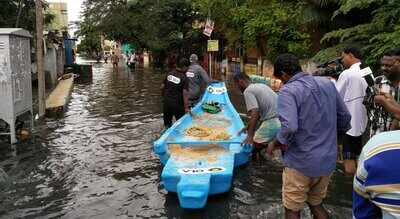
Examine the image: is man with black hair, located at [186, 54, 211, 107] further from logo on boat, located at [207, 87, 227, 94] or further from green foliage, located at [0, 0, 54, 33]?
green foliage, located at [0, 0, 54, 33]

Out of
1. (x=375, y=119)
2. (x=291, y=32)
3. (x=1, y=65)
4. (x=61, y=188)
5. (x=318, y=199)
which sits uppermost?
(x=291, y=32)

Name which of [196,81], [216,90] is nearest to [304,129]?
[196,81]

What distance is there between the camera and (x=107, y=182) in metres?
7.83

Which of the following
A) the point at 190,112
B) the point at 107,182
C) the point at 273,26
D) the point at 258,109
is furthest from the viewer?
the point at 273,26

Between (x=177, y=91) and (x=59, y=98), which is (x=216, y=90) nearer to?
(x=177, y=91)

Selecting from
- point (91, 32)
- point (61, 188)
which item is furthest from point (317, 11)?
point (91, 32)

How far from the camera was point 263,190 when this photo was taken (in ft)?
23.6

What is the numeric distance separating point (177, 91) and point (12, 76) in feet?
12.2

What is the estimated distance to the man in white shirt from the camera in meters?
6.38

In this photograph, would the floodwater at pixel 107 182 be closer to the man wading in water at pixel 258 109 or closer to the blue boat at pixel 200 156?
the blue boat at pixel 200 156

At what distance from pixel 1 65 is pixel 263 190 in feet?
21.0

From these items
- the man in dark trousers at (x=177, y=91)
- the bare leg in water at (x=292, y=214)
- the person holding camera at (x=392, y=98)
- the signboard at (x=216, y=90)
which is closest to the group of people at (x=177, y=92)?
the man in dark trousers at (x=177, y=91)

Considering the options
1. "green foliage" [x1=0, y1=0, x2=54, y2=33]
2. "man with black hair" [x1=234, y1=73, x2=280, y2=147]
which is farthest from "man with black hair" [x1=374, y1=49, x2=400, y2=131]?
"green foliage" [x1=0, y1=0, x2=54, y2=33]

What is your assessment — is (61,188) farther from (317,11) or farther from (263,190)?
(317,11)
